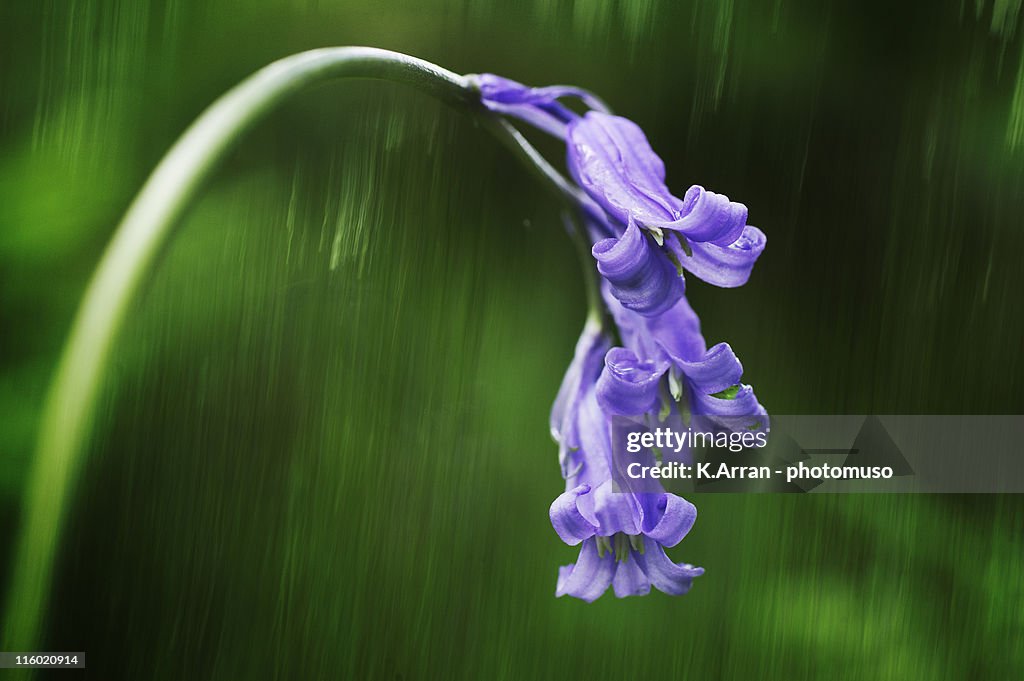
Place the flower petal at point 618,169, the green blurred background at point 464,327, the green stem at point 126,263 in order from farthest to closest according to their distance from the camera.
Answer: the green blurred background at point 464,327, the flower petal at point 618,169, the green stem at point 126,263

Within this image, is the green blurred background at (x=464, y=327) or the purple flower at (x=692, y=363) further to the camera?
the green blurred background at (x=464, y=327)

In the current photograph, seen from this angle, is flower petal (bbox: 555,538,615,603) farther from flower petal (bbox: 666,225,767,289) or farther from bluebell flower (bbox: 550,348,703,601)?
flower petal (bbox: 666,225,767,289)

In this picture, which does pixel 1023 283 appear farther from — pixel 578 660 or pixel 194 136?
pixel 194 136

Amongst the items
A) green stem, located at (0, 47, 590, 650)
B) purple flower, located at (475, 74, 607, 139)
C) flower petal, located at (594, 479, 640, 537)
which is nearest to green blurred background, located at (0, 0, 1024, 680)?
green stem, located at (0, 47, 590, 650)

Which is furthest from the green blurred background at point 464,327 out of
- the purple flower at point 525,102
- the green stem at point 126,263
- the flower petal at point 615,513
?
the flower petal at point 615,513

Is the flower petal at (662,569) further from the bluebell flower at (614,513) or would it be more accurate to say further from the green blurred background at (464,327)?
the green blurred background at (464,327)

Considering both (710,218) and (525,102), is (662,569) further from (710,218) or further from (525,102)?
(525,102)
